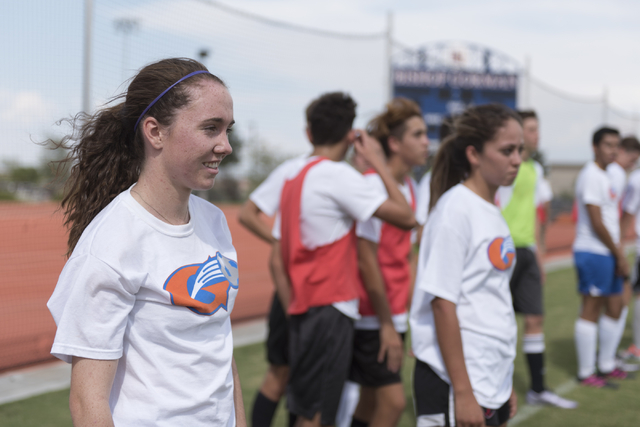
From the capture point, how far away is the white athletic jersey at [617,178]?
5.16 meters

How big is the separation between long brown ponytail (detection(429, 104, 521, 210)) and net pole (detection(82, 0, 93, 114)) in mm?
3413

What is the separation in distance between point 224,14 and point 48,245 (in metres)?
10.9

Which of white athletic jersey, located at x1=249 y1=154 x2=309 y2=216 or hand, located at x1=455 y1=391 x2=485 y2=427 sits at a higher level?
white athletic jersey, located at x1=249 y1=154 x2=309 y2=216

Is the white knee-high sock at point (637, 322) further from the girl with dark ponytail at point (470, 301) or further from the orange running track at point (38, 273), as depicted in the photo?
the orange running track at point (38, 273)

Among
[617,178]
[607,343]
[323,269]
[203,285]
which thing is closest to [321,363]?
[323,269]

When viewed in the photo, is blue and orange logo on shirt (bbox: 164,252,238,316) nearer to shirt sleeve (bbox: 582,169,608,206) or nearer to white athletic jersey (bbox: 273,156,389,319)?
white athletic jersey (bbox: 273,156,389,319)

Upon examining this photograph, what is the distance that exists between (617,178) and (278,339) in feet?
12.4

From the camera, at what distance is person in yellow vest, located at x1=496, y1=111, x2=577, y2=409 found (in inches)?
173

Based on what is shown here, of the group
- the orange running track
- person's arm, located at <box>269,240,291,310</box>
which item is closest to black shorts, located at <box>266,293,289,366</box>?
person's arm, located at <box>269,240,291,310</box>

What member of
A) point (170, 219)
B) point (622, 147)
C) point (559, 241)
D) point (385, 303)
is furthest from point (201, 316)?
point (559, 241)

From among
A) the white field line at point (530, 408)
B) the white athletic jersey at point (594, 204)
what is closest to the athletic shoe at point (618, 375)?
the white field line at point (530, 408)

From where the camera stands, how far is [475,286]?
2.17 meters

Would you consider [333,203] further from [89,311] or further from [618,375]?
[618,375]

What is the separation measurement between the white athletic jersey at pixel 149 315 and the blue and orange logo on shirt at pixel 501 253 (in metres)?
1.09
